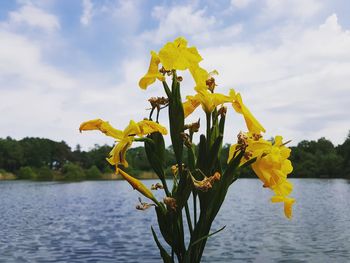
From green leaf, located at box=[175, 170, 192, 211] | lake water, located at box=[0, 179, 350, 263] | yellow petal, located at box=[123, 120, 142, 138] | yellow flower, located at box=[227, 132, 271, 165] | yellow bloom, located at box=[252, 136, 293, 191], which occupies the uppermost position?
yellow petal, located at box=[123, 120, 142, 138]

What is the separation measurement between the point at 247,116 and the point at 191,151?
0.60 feet

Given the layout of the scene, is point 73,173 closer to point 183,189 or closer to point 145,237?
point 145,237

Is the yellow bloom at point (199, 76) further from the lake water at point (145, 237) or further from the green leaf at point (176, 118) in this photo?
the lake water at point (145, 237)

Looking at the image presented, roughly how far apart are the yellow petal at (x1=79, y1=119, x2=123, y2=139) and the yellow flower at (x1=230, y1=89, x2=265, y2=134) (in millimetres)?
323

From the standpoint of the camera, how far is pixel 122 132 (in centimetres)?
123

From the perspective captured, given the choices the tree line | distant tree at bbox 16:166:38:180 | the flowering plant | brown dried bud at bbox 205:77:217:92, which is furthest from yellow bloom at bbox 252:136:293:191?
distant tree at bbox 16:166:38:180

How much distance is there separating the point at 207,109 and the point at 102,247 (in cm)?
1492

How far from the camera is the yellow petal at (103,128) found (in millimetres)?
1227

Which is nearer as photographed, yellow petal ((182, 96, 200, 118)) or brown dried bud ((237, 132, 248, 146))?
brown dried bud ((237, 132, 248, 146))

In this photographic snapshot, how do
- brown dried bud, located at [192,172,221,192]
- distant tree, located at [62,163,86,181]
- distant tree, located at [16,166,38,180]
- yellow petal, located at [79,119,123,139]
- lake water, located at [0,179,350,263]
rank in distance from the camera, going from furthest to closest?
distant tree, located at [62,163,86,181] → distant tree, located at [16,166,38,180] → lake water, located at [0,179,350,263] → yellow petal, located at [79,119,123,139] → brown dried bud, located at [192,172,221,192]

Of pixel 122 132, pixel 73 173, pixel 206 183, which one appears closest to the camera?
pixel 206 183

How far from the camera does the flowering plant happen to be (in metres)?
1.21

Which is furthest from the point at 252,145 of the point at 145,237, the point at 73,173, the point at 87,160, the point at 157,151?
the point at 87,160

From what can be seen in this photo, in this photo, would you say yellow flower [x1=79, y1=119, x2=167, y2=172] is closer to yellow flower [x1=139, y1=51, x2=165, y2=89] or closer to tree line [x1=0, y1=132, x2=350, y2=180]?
yellow flower [x1=139, y1=51, x2=165, y2=89]
